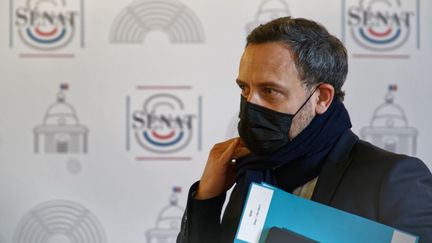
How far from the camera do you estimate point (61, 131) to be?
2.29m

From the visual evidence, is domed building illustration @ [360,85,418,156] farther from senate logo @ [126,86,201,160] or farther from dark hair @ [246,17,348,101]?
dark hair @ [246,17,348,101]

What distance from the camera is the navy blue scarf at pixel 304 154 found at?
1.15m

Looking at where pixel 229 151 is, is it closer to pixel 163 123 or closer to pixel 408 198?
pixel 408 198

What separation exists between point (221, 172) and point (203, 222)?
0.12 metres

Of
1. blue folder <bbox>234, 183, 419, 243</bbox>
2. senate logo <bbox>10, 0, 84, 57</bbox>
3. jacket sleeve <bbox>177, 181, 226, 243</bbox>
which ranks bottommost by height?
jacket sleeve <bbox>177, 181, 226, 243</bbox>

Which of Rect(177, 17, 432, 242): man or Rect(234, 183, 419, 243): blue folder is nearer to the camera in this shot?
Rect(234, 183, 419, 243): blue folder

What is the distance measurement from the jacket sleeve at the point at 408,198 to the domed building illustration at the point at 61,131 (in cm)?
152

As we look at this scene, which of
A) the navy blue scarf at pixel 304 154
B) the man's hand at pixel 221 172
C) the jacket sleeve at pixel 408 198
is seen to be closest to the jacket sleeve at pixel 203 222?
the man's hand at pixel 221 172

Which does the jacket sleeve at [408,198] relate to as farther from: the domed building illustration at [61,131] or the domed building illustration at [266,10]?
the domed building illustration at [61,131]

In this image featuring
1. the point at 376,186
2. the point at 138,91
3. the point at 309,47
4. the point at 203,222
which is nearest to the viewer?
the point at 376,186

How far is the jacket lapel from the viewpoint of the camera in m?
1.10

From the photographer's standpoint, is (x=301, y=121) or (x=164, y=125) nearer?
(x=301, y=121)

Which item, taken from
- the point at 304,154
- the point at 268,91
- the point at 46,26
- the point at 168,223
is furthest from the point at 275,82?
the point at 46,26

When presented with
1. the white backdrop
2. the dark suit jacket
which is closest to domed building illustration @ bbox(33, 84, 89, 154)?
the white backdrop
